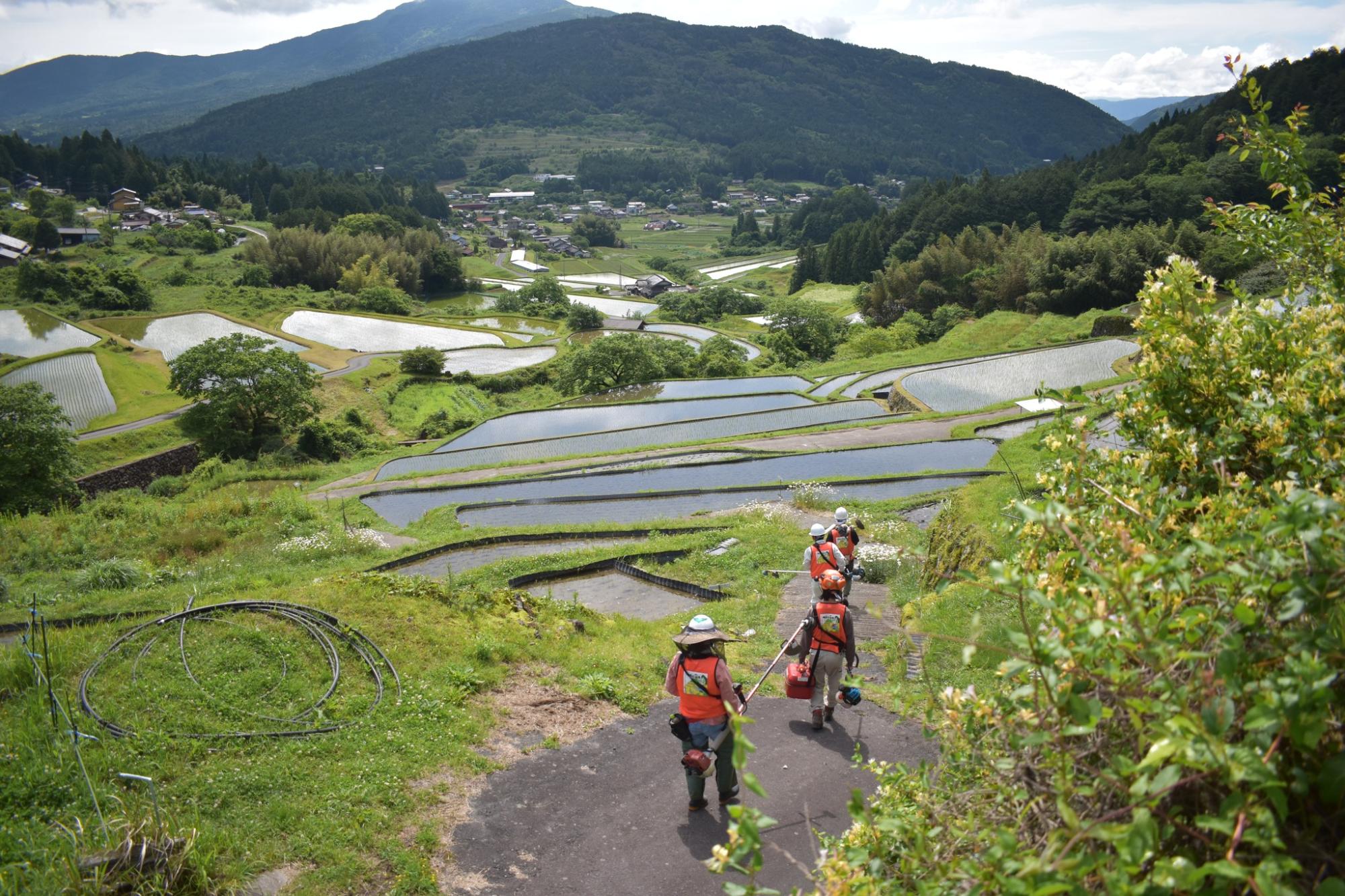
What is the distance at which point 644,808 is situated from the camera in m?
7.47

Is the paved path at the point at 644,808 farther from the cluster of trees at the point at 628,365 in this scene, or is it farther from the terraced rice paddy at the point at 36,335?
the terraced rice paddy at the point at 36,335

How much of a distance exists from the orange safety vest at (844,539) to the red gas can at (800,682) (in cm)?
279

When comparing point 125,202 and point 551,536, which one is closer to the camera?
point 551,536

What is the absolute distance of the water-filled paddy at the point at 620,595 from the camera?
14406 mm

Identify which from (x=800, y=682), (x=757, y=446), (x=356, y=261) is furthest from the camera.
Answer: (x=356, y=261)

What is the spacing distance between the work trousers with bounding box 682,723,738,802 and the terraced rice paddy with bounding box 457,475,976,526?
13.9 metres

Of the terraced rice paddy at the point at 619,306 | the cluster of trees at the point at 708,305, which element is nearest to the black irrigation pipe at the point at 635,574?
the terraced rice paddy at the point at 619,306

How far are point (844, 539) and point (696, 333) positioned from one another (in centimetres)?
5609

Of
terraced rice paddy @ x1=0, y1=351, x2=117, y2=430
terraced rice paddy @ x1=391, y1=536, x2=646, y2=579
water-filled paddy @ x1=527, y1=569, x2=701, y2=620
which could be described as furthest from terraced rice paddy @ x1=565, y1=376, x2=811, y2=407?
water-filled paddy @ x1=527, y1=569, x2=701, y2=620

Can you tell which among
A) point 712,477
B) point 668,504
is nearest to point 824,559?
point 668,504

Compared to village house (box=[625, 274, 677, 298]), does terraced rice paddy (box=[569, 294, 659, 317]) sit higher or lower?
lower

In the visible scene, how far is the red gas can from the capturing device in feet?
27.7

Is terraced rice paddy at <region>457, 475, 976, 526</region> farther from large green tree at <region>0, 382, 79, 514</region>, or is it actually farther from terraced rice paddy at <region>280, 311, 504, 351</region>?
terraced rice paddy at <region>280, 311, 504, 351</region>

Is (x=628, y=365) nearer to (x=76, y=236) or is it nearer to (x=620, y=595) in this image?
(x=620, y=595)
